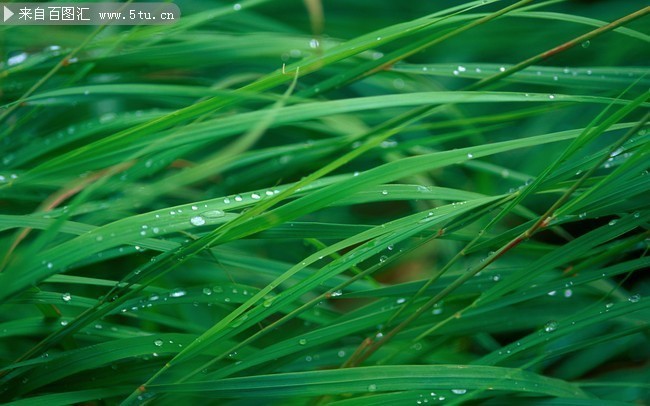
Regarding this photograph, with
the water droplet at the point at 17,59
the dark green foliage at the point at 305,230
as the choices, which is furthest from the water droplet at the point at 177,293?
the water droplet at the point at 17,59

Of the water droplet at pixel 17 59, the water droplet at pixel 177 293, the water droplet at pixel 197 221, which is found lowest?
the water droplet at pixel 177 293

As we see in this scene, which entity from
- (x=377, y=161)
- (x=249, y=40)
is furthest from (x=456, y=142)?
(x=249, y=40)

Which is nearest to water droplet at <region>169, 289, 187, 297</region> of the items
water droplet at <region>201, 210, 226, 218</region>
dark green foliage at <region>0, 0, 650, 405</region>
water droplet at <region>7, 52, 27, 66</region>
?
dark green foliage at <region>0, 0, 650, 405</region>

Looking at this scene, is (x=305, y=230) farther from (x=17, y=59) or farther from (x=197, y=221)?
(x=17, y=59)

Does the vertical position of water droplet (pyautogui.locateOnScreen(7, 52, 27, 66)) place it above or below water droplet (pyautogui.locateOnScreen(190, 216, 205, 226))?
above

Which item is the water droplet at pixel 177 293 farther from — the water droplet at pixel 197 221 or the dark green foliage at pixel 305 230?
the water droplet at pixel 197 221

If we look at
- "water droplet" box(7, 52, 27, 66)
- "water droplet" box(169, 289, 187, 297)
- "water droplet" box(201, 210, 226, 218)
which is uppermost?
"water droplet" box(7, 52, 27, 66)

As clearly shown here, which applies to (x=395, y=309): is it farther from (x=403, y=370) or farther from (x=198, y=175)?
(x=198, y=175)

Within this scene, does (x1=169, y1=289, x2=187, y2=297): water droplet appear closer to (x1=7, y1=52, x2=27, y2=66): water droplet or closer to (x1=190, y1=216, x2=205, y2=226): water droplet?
(x1=190, y1=216, x2=205, y2=226): water droplet
